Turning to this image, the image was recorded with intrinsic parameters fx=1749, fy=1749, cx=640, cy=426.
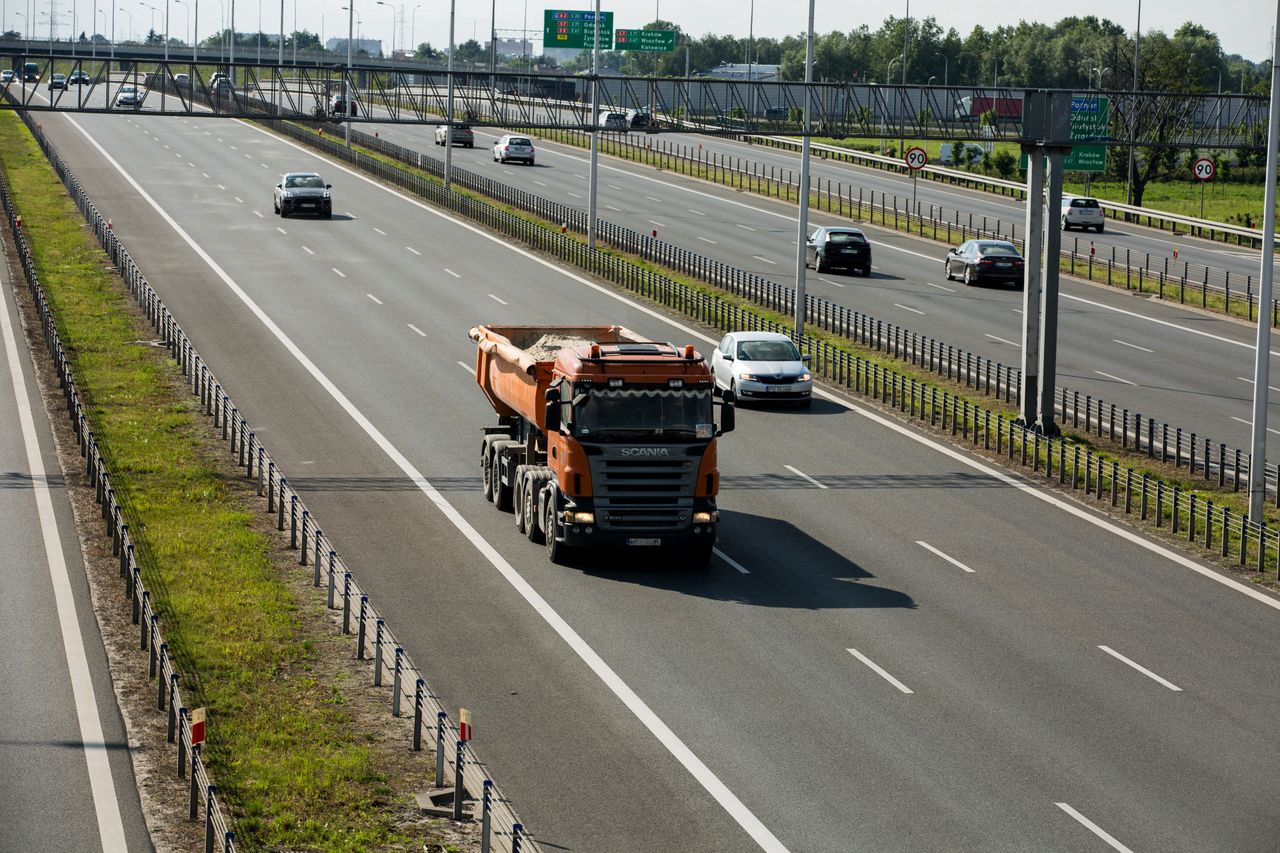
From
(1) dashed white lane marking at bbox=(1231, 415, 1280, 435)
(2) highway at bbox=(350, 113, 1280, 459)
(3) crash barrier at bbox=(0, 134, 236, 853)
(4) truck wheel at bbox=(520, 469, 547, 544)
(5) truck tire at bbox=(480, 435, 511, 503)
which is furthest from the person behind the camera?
(2) highway at bbox=(350, 113, 1280, 459)

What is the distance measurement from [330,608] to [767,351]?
1923 cm

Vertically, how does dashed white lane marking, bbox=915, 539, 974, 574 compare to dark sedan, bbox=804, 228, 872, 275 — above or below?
below

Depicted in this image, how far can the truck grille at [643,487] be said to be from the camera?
24.9 m

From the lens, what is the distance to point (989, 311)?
2164 inches

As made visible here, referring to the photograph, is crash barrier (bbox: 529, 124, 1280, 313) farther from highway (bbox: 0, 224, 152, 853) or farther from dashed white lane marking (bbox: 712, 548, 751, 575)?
highway (bbox: 0, 224, 152, 853)

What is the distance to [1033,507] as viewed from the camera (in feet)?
100

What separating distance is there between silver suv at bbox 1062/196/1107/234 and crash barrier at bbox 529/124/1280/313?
2.73 meters

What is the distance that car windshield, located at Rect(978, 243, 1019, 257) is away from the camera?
61188 mm

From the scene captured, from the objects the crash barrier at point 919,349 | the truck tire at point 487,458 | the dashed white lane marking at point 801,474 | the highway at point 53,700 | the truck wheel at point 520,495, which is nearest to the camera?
the highway at point 53,700

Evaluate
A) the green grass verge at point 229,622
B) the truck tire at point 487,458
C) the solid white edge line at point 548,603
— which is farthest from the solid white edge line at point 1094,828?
the truck tire at point 487,458

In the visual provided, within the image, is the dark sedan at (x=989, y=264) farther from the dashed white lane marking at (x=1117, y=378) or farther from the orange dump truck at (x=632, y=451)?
the orange dump truck at (x=632, y=451)

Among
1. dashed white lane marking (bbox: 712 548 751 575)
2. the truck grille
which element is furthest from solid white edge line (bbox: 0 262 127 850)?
dashed white lane marking (bbox: 712 548 751 575)

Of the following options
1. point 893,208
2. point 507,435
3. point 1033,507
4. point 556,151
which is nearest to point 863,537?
point 1033,507

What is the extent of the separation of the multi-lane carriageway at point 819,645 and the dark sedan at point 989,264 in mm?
21965
